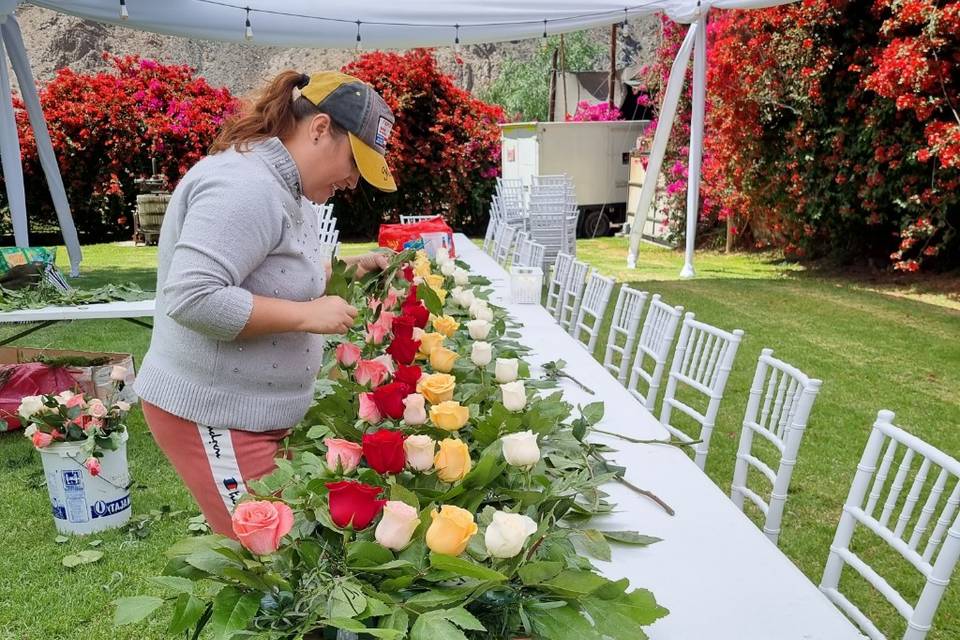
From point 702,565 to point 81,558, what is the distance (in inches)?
86.6

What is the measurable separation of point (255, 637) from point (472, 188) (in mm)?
12383

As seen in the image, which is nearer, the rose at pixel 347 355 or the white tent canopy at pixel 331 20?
the rose at pixel 347 355

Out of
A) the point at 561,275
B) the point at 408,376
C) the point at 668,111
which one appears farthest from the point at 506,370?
the point at 668,111

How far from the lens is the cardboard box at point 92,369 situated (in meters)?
3.74

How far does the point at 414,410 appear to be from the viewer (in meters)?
1.20

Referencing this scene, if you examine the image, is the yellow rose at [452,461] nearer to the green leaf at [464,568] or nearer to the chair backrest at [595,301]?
the green leaf at [464,568]

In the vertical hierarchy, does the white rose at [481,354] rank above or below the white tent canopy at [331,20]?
below

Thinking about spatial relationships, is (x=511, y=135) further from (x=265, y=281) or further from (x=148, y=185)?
(x=265, y=281)

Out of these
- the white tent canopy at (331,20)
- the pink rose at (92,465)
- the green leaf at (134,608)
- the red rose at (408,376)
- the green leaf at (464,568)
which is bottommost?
the pink rose at (92,465)

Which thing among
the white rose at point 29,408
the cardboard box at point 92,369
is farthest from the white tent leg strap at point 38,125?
the white rose at point 29,408

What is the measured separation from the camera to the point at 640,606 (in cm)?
89

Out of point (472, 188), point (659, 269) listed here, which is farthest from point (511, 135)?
point (659, 269)

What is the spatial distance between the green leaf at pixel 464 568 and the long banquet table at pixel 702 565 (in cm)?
32

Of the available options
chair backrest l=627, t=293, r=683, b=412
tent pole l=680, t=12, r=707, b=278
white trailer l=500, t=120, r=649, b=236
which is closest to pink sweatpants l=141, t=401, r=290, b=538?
chair backrest l=627, t=293, r=683, b=412
